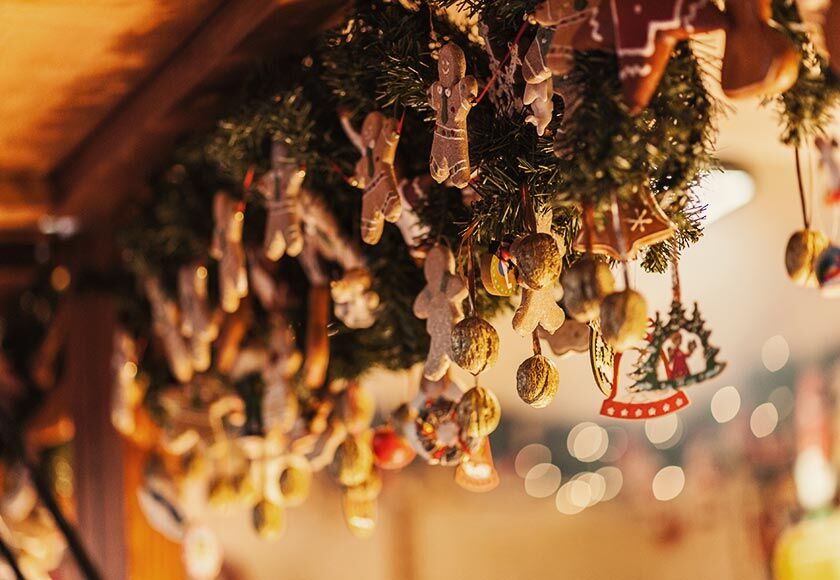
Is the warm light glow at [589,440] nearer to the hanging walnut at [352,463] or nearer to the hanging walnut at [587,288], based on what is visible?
the hanging walnut at [352,463]

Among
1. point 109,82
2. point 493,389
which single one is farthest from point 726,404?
point 109,82

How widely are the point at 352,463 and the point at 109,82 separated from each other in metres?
0.65

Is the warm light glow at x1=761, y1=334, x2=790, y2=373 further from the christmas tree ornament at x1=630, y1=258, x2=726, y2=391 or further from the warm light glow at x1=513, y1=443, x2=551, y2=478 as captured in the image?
the christmas tree ornament at x1=630, y1=258, x2=726, y2=391

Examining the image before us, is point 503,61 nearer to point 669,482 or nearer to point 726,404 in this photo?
point 726,404

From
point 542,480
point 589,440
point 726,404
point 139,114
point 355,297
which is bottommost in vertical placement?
point 542,480

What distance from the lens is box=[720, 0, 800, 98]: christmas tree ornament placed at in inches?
33.4

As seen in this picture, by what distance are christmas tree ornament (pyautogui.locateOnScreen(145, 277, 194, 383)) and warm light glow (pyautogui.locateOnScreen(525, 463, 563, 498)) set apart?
1742 mm

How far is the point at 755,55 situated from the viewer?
860mm

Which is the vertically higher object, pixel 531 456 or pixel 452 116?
pixel 452 116

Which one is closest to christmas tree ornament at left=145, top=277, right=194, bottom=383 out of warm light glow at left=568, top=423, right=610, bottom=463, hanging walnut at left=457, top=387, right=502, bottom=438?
hanging walnut at left=457, top=387, right=502, bottom=438

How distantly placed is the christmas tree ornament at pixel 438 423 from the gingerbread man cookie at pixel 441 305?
12 centimetres

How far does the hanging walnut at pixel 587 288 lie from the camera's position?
3.03ft

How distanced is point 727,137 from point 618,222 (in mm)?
1296

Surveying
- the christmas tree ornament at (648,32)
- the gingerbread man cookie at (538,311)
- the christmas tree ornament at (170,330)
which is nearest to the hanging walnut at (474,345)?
the gingerbread man cookie at (538,311)
